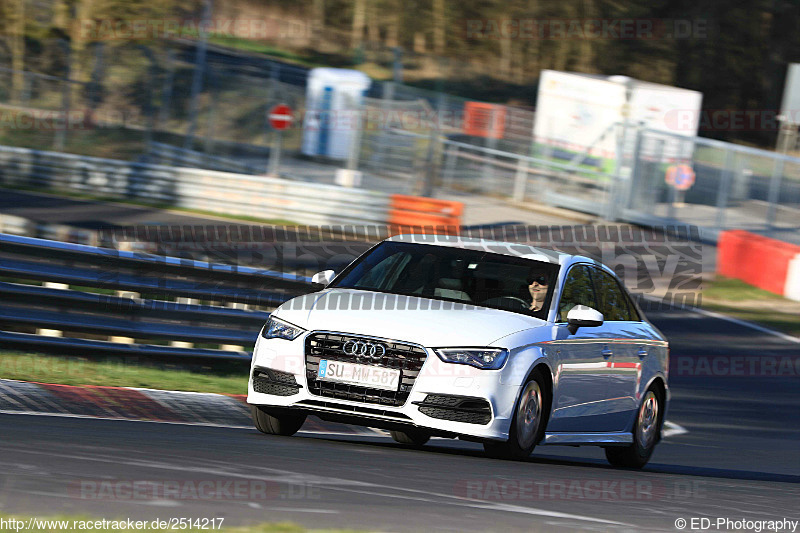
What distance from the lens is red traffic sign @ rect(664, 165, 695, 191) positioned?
2752 centimetres

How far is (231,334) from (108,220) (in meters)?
10.9

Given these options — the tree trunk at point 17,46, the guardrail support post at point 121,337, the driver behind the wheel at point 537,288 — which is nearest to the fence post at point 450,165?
the tree trunk at point 17,46

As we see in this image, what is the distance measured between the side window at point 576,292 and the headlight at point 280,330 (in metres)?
1.85

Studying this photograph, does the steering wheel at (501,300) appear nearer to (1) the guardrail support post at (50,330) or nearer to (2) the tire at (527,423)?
(2) the tire at (527,423)

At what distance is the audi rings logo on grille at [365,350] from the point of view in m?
7.59

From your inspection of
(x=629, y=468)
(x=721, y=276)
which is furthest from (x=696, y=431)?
(x=721, y=276)

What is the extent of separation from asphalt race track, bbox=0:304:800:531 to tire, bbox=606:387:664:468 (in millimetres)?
176

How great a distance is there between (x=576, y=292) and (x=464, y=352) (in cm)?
168

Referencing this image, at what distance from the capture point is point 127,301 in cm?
1069

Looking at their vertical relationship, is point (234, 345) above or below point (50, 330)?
below

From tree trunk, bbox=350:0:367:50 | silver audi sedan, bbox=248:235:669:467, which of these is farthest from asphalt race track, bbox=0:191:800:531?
tree trunk, bbox=350:0:367:50

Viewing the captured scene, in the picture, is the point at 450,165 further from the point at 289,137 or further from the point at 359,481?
the point at 359,481

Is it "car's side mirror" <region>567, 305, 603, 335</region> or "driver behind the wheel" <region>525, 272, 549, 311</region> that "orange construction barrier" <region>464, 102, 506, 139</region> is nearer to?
"driver behind the wheel" <region>525, 272, 549, 311</region>

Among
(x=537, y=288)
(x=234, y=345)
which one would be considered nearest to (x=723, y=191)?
(x=234, y=345)
